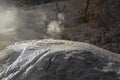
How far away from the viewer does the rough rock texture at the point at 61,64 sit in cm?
287

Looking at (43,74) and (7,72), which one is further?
(7,72)

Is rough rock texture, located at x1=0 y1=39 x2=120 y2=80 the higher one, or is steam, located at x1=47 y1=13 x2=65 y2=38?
rough rock texture, located at x1=0 y1=39 x2=120 y2=80

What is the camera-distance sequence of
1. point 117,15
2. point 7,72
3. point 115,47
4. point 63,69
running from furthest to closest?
point 117,15 < point 115,47 < point 7,72 < point 63,69

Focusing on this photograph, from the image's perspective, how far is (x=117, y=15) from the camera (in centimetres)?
765

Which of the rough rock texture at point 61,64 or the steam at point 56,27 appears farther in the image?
the steam at point 56,27

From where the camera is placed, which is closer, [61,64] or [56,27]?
[61,64]

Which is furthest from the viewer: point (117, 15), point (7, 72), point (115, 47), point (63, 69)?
point (117, 15)

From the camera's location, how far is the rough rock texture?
2.87 metres

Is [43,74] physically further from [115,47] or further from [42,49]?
[115,47]

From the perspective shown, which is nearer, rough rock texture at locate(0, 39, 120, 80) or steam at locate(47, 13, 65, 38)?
rough rock texture at locate(0, 39, 120, 80)

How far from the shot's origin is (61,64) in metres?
2.94

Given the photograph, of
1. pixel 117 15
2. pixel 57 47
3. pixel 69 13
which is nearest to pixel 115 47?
pixel 117 15

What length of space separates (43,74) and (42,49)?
1.11 feet

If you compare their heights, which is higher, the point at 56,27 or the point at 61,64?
the point at 61,64
